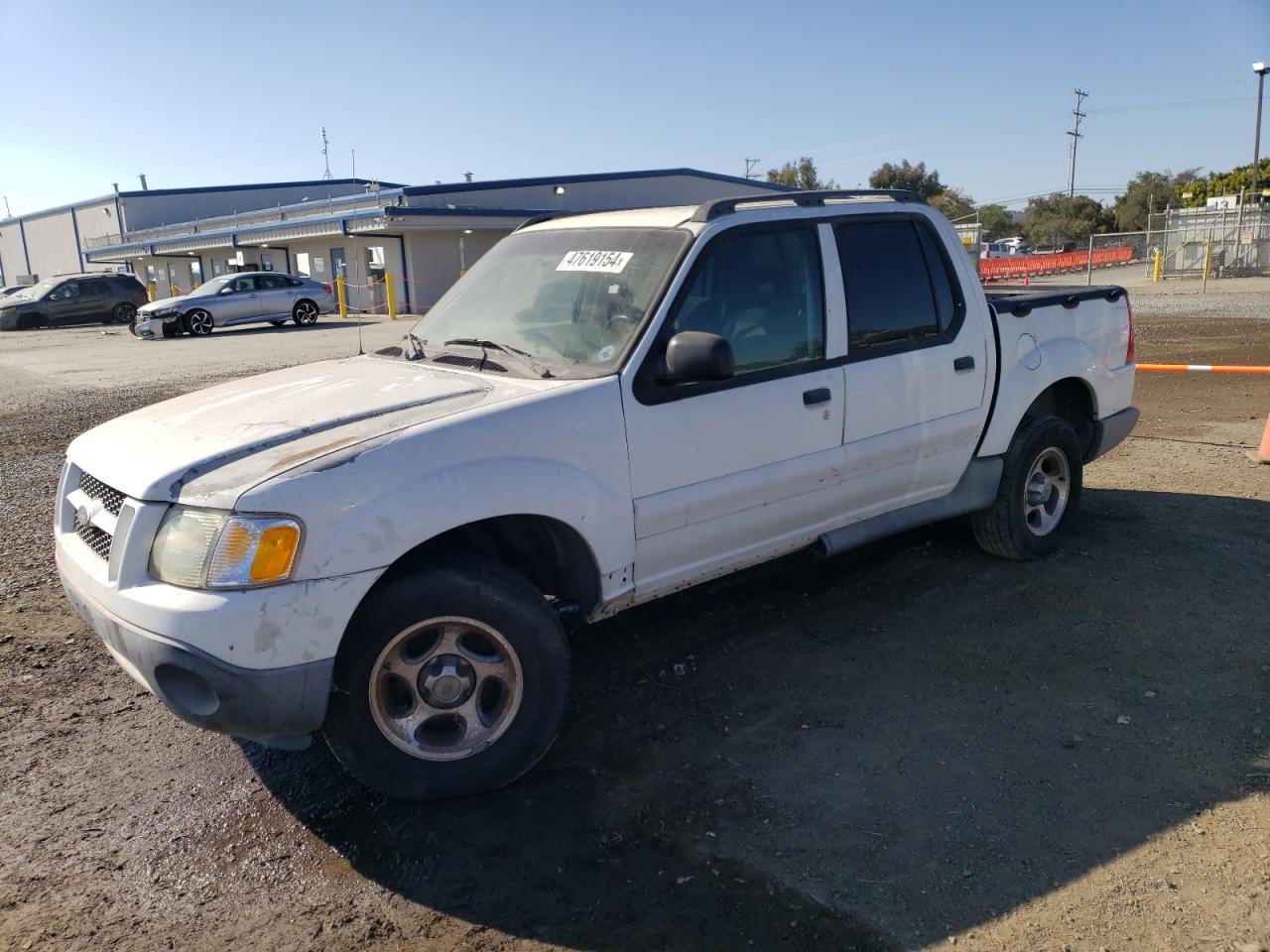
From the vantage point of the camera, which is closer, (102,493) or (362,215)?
(102,493)

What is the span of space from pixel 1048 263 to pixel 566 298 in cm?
4181

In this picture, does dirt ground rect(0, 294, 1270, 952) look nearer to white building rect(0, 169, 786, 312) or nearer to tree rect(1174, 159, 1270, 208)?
white building rect(0, 169, 786, 312)

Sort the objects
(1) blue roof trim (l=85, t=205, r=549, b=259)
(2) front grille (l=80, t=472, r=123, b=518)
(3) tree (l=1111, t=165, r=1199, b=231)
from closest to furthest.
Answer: (2) front grille (l=80, t=472, r=123, b=518) → (1) blue roof trim (l=85, t=205, r=549, b=259) → (3) tree (l=1111, t=165, r=1199, b=231)

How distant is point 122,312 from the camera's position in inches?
1241

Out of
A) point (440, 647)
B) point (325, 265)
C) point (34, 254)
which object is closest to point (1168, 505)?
point (440, 647)

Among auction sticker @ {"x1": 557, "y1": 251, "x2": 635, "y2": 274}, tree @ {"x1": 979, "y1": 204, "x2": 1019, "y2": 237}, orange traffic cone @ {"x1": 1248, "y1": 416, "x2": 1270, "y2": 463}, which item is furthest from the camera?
tree @ {"x1": 979, "y1": 204, "x2": 1019, "y2": 237}

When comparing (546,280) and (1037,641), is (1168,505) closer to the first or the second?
(1037,641)

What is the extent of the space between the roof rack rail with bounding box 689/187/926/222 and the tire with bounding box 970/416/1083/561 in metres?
1.45

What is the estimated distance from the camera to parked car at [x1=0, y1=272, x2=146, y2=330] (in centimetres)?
2994

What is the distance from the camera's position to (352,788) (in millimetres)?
3434

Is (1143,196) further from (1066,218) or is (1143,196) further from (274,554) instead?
(274,554)

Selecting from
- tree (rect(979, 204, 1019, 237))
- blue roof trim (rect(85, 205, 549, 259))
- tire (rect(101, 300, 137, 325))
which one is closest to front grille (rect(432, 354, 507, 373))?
blue roof trim (rect(85, 205, 549, 259))

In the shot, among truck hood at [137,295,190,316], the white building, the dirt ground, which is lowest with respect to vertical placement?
the dirt ground

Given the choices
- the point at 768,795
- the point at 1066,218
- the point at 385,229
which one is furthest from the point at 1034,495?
the point at 1066,218
